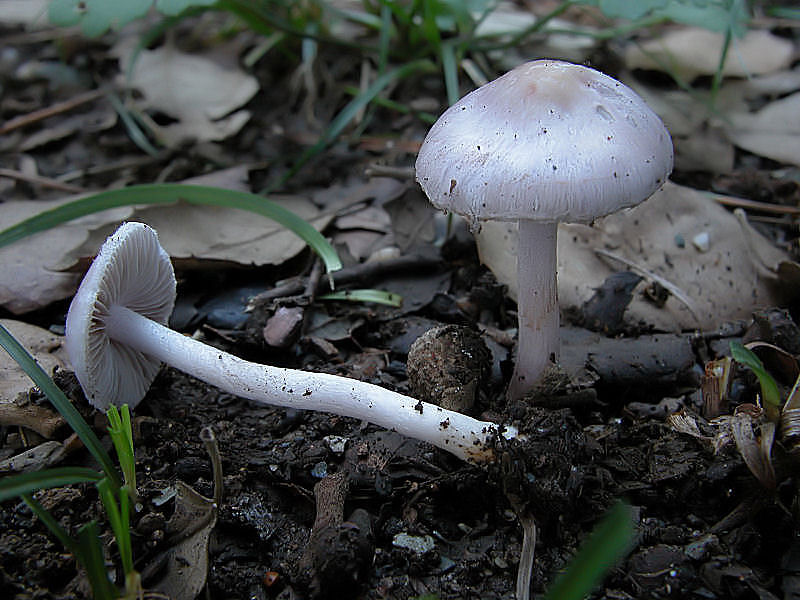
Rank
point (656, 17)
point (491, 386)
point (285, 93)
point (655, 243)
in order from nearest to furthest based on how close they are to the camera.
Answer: point (491, 386), point (655, 243), point (656, 17), point (285, 93)

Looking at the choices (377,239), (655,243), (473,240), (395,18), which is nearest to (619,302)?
(655,243)

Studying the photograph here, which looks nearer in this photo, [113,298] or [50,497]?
[50,497]

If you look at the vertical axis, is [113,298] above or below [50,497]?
Answer: above

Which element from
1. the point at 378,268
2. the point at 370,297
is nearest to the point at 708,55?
the point at 378,268

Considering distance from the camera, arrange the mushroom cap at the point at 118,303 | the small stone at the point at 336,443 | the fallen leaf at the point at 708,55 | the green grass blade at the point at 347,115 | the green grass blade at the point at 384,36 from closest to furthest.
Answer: the mushroom cap at the point at 118,303 < the small stone at the point at 336,443 < the green grass blade at the point at 347,115 < the green grass blade at the point at 384,36 < the fallen leaf at the point at 708,55

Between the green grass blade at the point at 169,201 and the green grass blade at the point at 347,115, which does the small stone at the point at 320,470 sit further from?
the green grass blade at the point at 347,115

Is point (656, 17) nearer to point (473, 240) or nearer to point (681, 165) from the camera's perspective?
point (681, 165)

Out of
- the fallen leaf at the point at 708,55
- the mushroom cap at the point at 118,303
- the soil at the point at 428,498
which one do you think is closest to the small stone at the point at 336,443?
the soil at the point at 428,498
